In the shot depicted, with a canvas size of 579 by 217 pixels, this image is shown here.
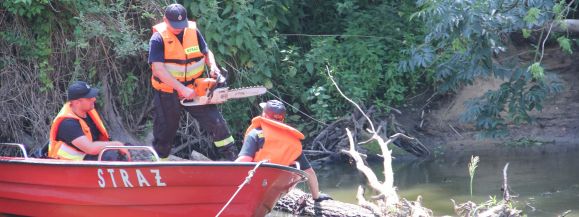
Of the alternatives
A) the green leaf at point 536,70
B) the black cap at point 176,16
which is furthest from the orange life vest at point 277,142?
the green leaf at point 536,70

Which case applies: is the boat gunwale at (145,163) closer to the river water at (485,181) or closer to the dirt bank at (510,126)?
the river water at (485,181)

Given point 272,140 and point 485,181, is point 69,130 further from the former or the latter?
point 485,181

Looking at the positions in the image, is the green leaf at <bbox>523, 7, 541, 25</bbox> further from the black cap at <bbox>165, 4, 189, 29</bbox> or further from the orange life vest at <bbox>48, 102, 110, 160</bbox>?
the orange life vest at <bbox>48, 102, 110, 160</bbox>

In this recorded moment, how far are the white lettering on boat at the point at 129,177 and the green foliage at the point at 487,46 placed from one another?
3.43 meters

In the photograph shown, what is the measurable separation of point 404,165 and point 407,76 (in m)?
1.67

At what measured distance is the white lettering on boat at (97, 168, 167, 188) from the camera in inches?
261

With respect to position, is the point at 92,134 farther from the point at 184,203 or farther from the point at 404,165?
the point at 404,165

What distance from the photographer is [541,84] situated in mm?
9109

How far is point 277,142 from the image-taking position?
22.9 feet

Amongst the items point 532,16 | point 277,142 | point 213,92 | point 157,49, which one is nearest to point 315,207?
point 277,142

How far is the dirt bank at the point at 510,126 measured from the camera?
11.5 m

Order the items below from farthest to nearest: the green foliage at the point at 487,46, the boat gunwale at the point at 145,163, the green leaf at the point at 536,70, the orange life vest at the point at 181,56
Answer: the green foliage at the point at 487,46 < the green leaf at the point at 536,70 < the orange life vest at the point at 181,56 < the boat gunwale at the point at 145,163

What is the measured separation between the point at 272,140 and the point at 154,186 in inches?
37.4

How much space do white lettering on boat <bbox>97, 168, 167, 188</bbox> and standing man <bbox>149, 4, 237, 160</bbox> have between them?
3.96ft
